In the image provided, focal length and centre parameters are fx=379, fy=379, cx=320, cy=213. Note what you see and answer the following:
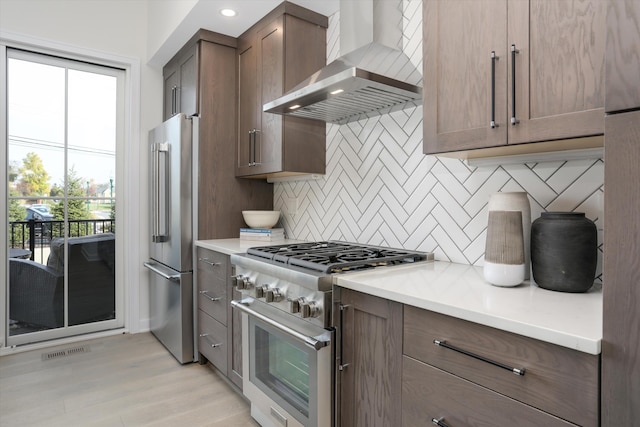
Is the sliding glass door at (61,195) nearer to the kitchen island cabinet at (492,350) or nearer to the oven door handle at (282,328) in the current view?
the oven door handle at (282,328)

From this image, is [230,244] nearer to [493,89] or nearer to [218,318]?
[218,318]

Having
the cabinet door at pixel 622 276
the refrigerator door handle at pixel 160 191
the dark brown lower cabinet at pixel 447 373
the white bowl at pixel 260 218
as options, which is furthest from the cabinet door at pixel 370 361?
the refrigerator door handle at pixel 160 191

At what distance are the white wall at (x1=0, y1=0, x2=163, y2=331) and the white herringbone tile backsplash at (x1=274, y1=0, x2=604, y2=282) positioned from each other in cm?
165

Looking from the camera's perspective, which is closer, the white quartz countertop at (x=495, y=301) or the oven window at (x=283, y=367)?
the white quartz countertop at (x=495, y=301)

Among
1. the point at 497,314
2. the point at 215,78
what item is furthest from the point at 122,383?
the point at 497,314

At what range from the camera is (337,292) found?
150cm

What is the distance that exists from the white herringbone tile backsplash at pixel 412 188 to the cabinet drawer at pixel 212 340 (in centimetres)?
87

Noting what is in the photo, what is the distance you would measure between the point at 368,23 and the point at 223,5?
1026mm

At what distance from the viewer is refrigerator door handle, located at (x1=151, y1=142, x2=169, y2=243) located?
2.97 m

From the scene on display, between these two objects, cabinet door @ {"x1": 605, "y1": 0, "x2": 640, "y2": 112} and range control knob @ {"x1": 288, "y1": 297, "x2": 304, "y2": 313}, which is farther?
range control knob @ {"x1": 288, "y1": 297, "x2": 304, "y2": 313}

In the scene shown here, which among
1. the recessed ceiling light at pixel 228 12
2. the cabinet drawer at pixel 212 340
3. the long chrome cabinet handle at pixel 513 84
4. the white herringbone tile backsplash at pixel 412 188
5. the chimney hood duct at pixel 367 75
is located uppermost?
the recessed ceiling light at pixel 228 12

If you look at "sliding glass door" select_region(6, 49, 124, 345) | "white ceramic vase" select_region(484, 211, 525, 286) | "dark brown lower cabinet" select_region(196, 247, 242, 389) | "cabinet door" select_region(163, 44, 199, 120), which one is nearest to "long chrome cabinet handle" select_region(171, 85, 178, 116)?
"cabinet door" select_region(163, 44, 199, 120)

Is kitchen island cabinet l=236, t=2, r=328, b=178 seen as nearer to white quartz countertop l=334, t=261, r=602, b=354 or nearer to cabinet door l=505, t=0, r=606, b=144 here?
white quartz countertop l=334, t=261, r=602, b=354

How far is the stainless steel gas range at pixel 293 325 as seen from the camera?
1510 mm
